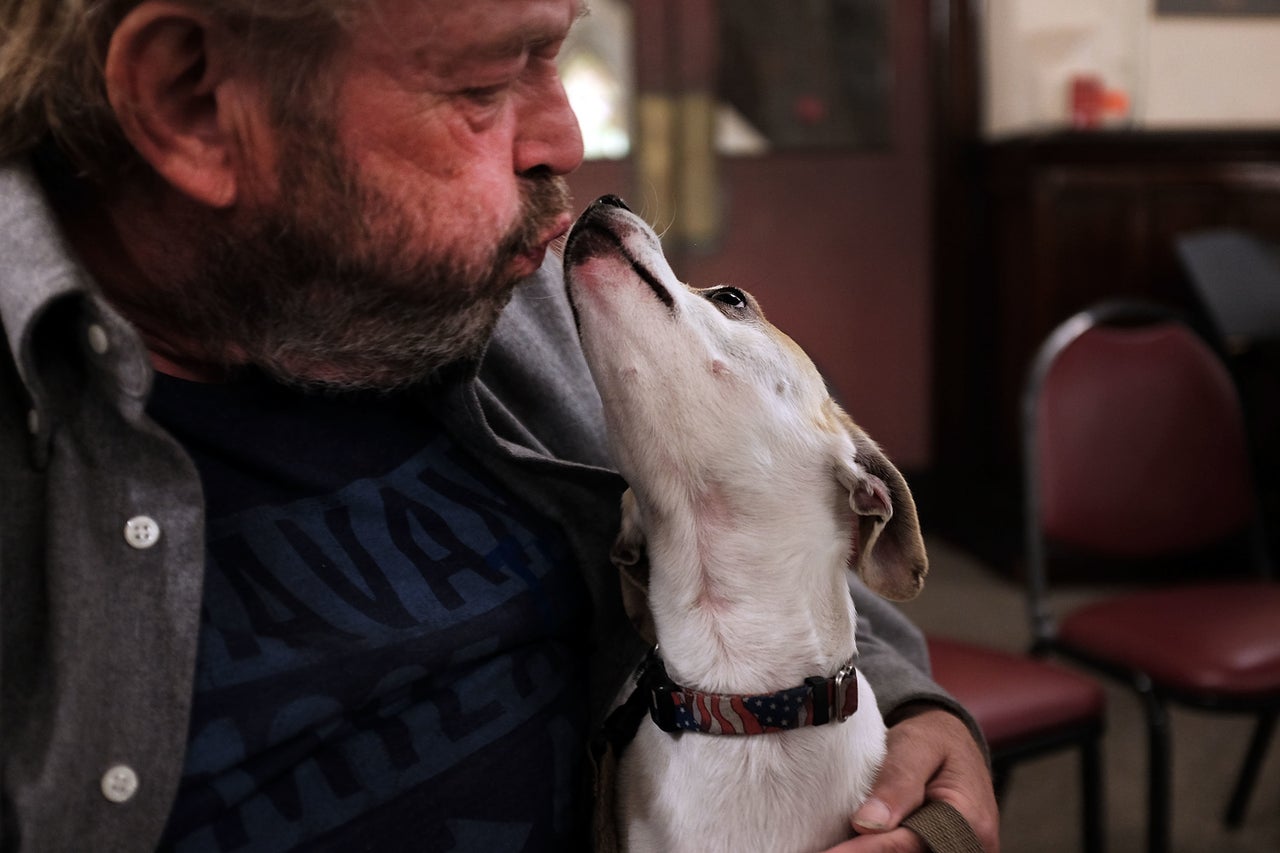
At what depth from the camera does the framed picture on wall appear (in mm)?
4035

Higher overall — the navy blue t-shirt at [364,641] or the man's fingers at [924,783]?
the navy blue t-shirt at [364,641]

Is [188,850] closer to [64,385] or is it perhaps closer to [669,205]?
[64,385]

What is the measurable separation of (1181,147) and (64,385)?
377 centimetres

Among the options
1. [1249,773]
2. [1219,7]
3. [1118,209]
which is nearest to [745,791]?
[1249,773]

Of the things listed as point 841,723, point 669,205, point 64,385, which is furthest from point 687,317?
point 669,205

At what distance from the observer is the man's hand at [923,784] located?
0.88 metres

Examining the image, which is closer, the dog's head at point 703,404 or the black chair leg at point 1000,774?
the dog's head at point 703,404

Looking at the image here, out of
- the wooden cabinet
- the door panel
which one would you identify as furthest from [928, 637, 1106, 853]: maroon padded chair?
the door panel

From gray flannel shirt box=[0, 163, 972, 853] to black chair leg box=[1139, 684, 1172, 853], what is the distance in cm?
163

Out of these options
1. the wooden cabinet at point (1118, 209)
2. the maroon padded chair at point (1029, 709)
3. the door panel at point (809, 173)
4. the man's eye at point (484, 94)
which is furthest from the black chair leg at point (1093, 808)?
the door panel at point (809, 173)

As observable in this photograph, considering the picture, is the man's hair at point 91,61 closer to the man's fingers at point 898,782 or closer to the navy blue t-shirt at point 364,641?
the navy blue t-shirt at point 364,641

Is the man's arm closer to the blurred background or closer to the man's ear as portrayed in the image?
the man's ear

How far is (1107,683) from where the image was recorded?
117 inches

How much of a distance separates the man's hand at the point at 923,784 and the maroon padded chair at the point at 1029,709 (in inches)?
25.3
